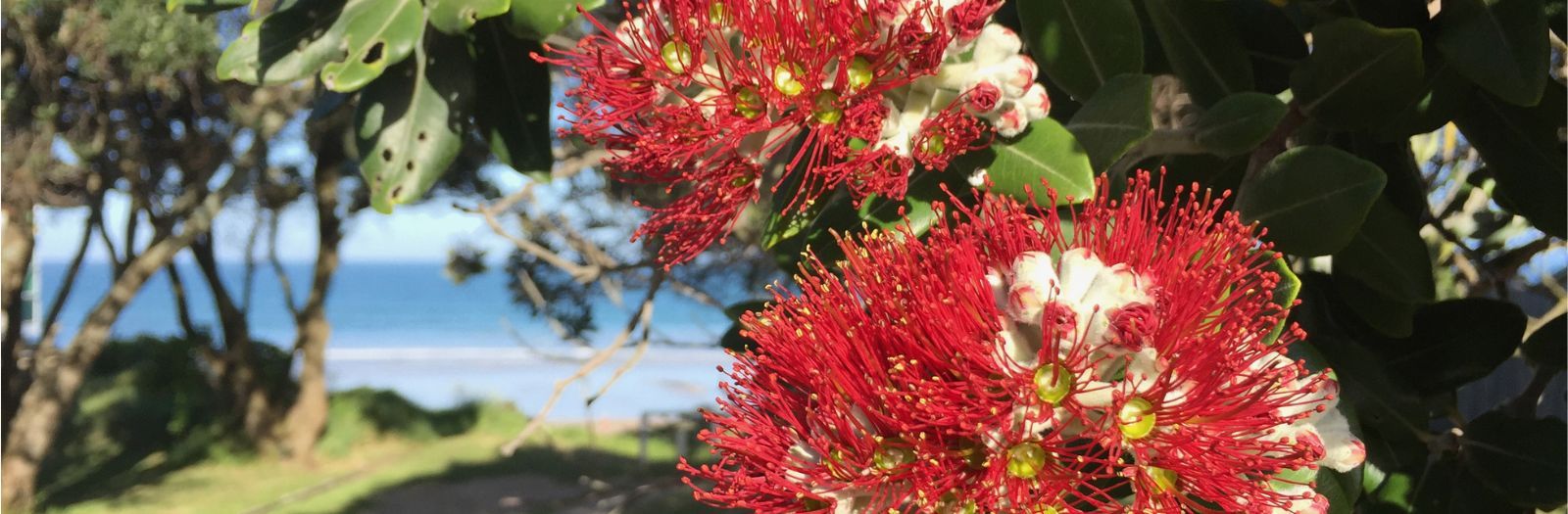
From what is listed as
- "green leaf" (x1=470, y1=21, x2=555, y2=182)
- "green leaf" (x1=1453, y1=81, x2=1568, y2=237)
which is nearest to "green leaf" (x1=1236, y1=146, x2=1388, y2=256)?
"green leaf" (x1=1453, y1=81, x2=1568, y2=237)

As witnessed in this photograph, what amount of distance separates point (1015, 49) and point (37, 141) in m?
7.61

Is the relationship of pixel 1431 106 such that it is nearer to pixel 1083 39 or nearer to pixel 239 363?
pixel 1083 39

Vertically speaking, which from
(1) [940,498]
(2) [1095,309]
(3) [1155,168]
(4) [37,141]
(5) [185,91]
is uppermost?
(5) [185,91]

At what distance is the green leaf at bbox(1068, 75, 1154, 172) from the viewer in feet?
2.92

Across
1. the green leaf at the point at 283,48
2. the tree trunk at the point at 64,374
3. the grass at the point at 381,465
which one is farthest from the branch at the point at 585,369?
the grass at the point at 381,465

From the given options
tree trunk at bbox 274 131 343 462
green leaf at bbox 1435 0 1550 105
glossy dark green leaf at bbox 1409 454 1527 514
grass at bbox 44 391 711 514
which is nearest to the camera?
green leaf at bbox 1435 0 1550 105

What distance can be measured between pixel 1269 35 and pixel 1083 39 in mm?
304

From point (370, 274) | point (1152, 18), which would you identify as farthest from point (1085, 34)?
point (370, 274)

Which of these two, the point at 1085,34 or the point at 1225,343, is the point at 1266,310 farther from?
the point at 1085,34

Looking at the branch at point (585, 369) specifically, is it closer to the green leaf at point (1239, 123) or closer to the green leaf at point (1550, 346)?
the green leaf at point (1239, 123)

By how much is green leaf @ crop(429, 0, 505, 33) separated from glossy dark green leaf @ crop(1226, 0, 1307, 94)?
2.45 ft

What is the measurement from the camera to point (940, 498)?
2.56ft

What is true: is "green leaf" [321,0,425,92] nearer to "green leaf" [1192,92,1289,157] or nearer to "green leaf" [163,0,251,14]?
"green leaf" [163,0,251,14]

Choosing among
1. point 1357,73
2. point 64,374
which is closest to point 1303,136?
point 1357,73
